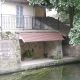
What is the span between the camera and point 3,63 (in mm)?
Result: 13555

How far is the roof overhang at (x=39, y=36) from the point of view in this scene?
1479cm

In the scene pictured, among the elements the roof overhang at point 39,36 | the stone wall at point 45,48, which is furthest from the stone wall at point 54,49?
the roof overhang at point 39,36

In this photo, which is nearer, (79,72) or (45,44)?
(79,72)

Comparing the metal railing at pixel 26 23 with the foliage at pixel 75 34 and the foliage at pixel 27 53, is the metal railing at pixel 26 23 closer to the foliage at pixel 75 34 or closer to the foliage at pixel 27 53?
the foliage at pixel 27 53

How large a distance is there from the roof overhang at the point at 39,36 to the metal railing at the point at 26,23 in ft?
3.76

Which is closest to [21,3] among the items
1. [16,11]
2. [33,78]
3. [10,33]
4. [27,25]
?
[16,11]

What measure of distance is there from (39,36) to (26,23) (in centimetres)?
260

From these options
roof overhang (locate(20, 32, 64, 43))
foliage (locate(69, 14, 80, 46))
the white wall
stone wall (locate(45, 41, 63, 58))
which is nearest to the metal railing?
the white wall

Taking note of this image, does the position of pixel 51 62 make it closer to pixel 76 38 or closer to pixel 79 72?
pixel 79 72

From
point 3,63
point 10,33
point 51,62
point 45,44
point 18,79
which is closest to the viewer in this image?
point 18,79

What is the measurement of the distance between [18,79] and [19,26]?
636 cm

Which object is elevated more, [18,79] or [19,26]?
[19,26]

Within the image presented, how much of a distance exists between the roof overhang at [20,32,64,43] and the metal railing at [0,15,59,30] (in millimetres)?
1148

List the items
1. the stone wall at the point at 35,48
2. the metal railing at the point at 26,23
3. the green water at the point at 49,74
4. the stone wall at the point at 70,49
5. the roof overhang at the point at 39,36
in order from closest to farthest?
the green water at the point at 49,74, the roof overhang at the point at 39,36, the metal railing at the point at 26,23, the stone wall at the point at 35,48, the stone wall at the point at 70,49
